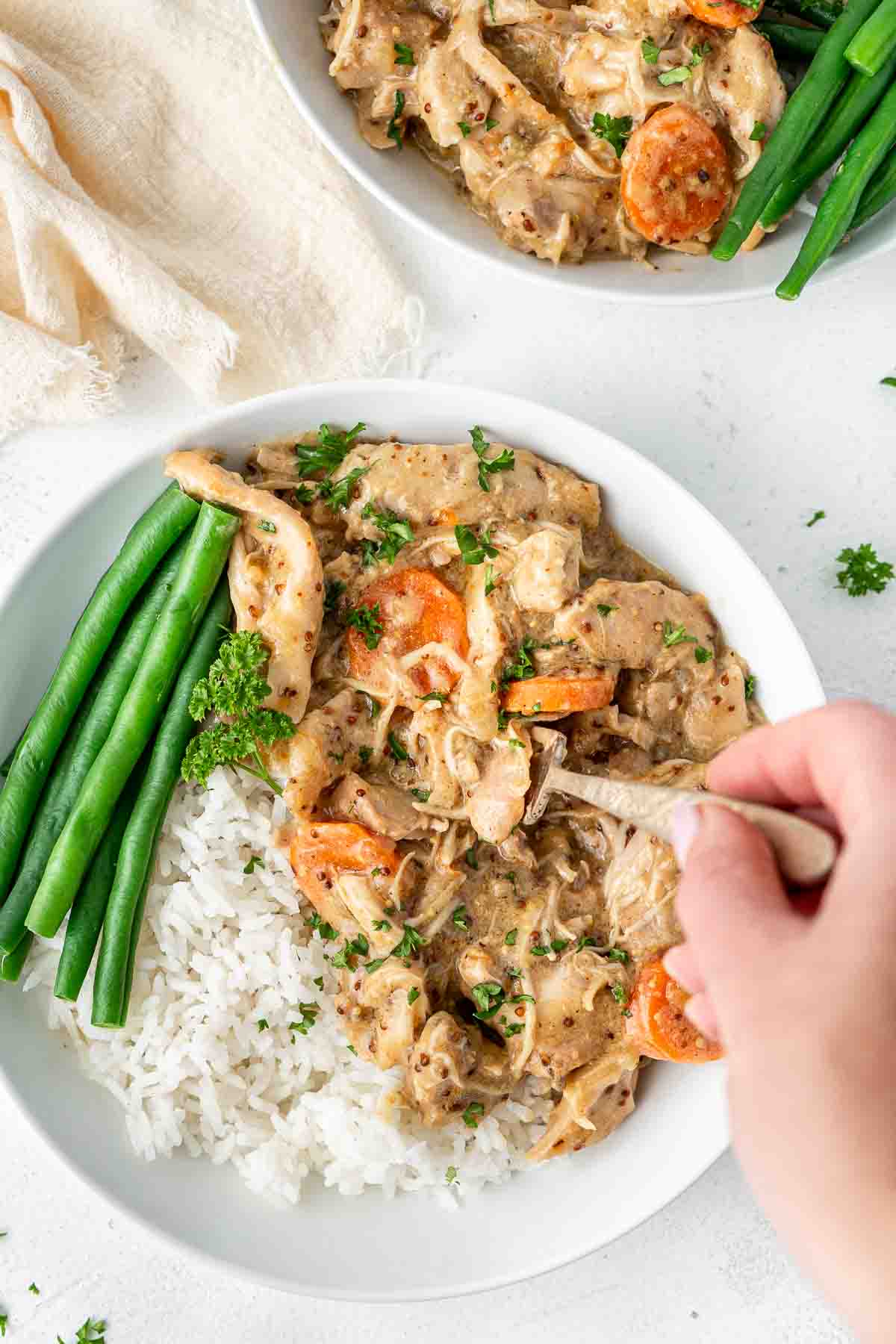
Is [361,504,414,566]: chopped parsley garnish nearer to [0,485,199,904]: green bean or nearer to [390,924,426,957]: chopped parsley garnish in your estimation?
[0,485,199,904]: green bean

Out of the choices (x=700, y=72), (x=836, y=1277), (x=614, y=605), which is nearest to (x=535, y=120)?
(x=700, y=72)

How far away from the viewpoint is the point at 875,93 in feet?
11.4

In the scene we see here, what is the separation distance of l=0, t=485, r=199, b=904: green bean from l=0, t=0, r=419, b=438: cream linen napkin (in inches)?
25.3

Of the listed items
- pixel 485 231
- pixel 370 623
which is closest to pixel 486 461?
pixel 370 623

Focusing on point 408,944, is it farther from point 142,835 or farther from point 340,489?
point 340,489

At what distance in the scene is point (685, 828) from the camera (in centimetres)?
220

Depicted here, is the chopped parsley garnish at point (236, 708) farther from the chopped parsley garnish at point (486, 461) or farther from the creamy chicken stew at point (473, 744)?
the chopped parsley garnish at point (486, 461)

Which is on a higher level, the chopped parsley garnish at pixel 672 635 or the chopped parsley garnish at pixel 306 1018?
the chopped parsley garnish at pixel 672 635

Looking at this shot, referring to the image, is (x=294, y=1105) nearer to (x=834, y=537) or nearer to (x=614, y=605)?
(x=614, y=605)

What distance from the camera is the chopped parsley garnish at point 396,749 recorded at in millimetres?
3570

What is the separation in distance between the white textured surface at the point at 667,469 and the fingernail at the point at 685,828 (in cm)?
195

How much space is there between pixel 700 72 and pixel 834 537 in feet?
4.51

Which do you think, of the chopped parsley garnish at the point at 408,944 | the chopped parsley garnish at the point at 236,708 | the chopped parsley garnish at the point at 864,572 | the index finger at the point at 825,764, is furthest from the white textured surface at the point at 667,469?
the index finger at the point at 825,764

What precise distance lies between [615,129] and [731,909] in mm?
2370
